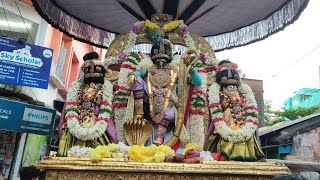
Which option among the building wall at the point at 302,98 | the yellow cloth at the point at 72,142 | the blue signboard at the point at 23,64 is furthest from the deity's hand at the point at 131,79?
the building wall at the point at 302,98

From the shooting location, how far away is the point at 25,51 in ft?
Answer: 29.8

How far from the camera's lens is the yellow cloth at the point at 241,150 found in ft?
13.1

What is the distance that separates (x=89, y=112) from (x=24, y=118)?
467 centimetres

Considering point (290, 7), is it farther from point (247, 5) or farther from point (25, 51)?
point (25, 51)

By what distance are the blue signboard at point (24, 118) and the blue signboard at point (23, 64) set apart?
79 cm

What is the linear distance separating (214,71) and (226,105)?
0.88 meters

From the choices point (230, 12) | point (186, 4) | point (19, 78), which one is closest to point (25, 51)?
point (19, 78)

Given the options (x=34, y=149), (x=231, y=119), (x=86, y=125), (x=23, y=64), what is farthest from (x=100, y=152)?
(x=34, y=149)

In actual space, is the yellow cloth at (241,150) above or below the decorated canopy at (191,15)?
below

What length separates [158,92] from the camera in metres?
4.54

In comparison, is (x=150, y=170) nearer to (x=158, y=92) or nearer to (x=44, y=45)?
(x=158, y=92)

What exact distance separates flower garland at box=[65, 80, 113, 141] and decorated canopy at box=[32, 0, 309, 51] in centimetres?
208

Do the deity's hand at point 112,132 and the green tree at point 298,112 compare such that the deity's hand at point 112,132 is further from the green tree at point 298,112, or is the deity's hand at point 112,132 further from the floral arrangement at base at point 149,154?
the green tree at point 298,112

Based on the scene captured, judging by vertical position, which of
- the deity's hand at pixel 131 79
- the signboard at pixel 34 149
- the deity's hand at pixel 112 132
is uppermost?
the deity's hand at pixel 131 79
